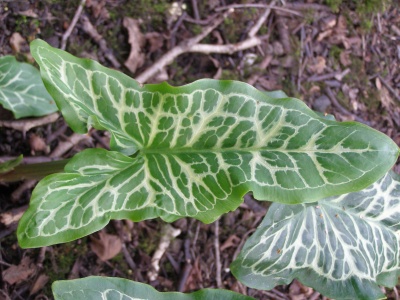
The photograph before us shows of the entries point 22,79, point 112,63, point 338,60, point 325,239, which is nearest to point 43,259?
point 22,79

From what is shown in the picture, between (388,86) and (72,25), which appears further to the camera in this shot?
(388,86)

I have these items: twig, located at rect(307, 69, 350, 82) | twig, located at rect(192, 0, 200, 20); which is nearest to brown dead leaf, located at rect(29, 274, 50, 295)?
twig, located at rect(192, 0, 200, 20)

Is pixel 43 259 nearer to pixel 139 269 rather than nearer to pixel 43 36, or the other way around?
pixel 139 269

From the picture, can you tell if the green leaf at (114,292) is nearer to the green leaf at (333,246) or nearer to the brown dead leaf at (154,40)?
the green leaf at (333,246)

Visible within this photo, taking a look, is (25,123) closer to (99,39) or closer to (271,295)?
(99,39)

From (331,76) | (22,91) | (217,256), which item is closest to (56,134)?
(22,91)

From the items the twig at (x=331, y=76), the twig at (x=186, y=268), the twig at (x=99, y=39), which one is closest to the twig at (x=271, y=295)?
the twig at (x=186, y=268)
